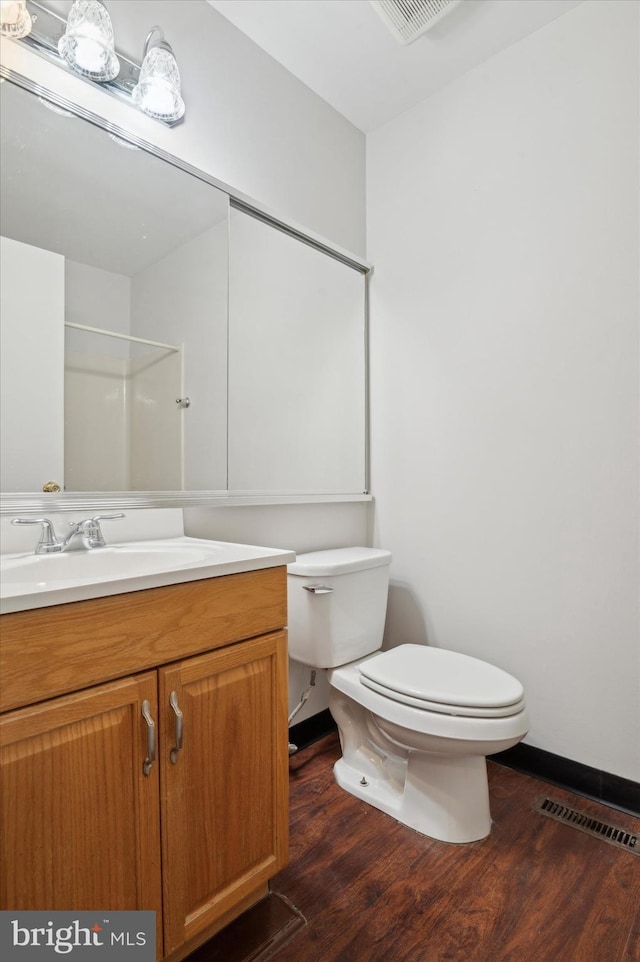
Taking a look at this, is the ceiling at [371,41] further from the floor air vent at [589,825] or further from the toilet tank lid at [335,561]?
the floor air vent at [589,825]

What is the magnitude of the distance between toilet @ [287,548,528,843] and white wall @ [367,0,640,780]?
29cm

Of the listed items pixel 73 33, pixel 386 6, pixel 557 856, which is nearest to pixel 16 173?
pixel 73 33

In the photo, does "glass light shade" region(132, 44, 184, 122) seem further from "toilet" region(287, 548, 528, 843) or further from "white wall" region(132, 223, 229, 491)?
"toilet" region(287, 548, 528, 843)

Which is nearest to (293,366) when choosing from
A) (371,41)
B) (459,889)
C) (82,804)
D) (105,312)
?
(105,312)

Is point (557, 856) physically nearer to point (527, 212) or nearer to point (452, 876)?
point (452, 876)

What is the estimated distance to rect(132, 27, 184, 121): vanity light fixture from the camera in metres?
1.34

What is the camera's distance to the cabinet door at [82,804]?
74 centimetres

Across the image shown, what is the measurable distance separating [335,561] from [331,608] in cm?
15

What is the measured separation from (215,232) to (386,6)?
33.9 inches

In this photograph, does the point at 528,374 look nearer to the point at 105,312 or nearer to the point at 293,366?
the point at 293,366

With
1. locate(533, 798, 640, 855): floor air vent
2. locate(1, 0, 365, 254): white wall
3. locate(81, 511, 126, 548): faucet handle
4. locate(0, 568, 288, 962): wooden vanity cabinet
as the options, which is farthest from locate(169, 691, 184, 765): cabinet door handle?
locate(1, 0, 365, 254): white wall

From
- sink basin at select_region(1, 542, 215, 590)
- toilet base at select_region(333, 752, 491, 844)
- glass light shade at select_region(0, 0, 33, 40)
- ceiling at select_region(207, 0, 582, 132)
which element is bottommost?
toilet base at select_region(333, 752, 491, 844)

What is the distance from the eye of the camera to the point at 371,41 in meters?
1.70

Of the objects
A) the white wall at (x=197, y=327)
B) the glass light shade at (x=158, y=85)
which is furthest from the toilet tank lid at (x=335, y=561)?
the glass light shade at (x=158, y=85)
